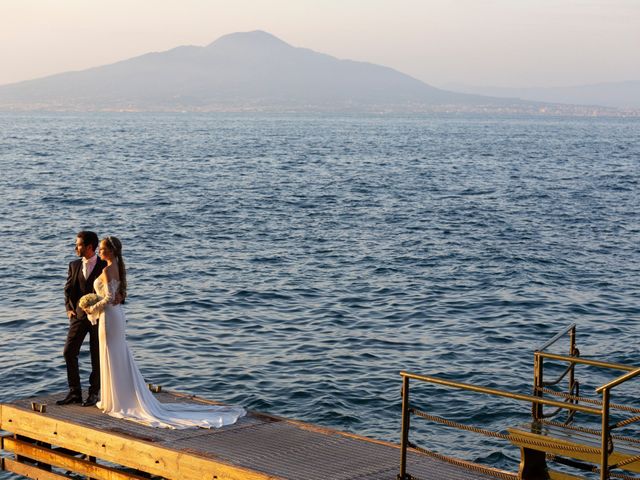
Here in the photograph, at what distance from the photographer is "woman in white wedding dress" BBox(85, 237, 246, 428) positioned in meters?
12.6

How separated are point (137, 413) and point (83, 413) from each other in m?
0.72

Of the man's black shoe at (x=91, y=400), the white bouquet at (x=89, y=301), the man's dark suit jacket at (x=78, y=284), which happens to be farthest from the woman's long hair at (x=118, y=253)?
the man's black shoe at (x=91, y=400)

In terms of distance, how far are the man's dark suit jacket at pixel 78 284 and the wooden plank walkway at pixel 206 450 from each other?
4.11 ft

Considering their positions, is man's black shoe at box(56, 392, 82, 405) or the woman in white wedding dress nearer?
the woman in white wedding dress

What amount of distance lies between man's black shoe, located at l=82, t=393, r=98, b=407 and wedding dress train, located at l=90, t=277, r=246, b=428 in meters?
0.42

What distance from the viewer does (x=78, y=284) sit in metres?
13.1

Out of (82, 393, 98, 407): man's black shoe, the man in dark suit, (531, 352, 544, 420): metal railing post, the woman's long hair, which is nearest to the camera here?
(531, 352, 544, 420): metal railing post

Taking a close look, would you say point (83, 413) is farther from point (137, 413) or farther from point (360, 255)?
point (360, 255)

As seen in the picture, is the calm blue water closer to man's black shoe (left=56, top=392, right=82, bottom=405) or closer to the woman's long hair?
man's black shoe (left=56, top=392, right=82, bottom=405)

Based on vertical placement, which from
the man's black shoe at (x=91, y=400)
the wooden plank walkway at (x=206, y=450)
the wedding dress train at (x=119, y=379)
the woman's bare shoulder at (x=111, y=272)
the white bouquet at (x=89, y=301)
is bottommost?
the wooden plank walkway at (x=206, y=450)

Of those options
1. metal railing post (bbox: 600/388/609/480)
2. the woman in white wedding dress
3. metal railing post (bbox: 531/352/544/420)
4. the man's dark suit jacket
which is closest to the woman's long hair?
the woman in white wedding dress

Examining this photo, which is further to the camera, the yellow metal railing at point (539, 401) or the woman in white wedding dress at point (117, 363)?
the woman in white wedding dress at point (117, 363)

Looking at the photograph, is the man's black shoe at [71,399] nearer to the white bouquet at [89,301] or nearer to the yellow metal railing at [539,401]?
the white bouquet at [89,301]

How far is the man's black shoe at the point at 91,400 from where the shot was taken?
1316cm
